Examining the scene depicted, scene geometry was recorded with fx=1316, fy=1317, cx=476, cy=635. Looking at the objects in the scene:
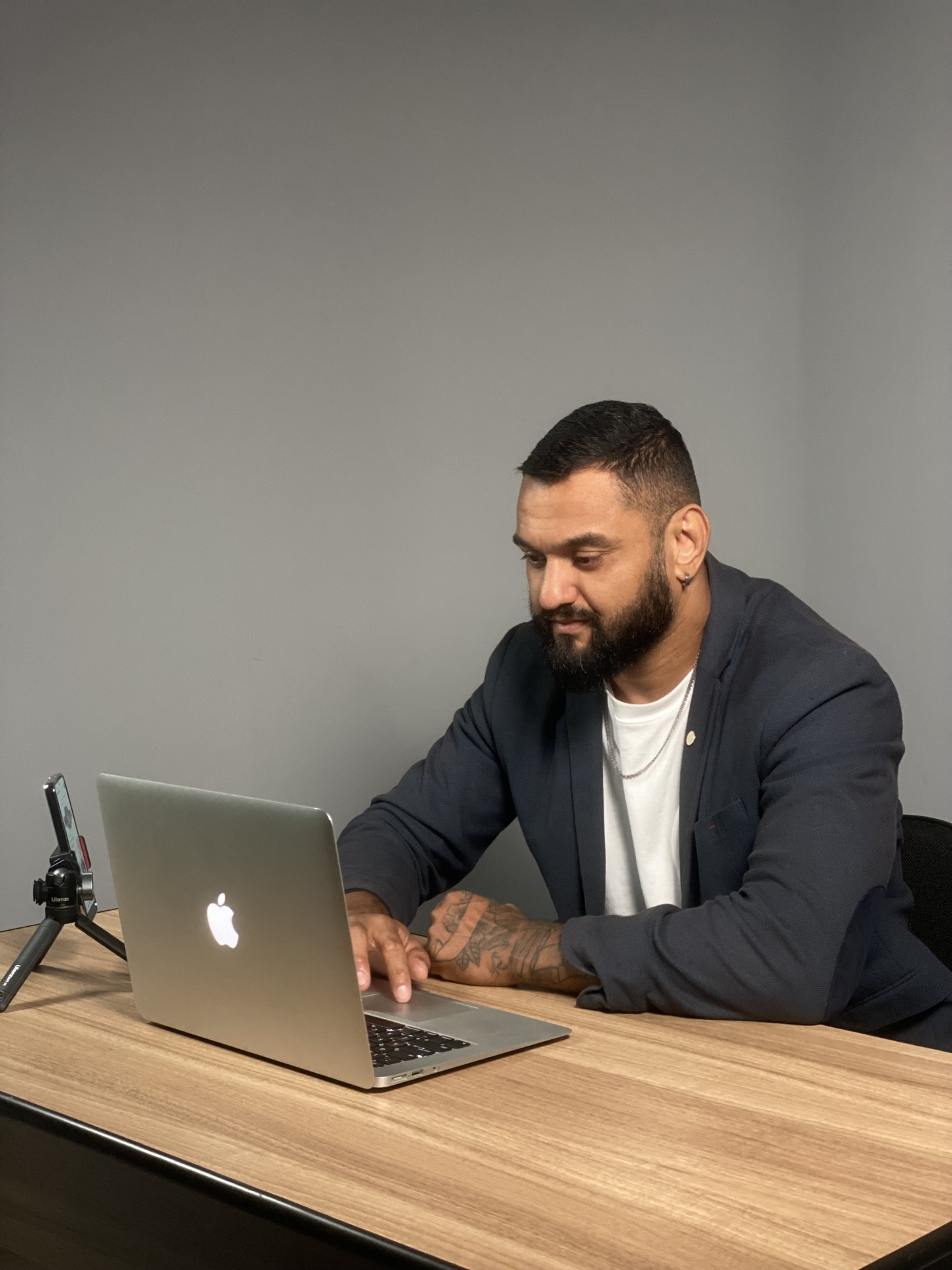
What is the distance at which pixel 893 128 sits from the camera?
8.61 feet

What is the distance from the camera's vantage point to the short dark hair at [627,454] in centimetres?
170

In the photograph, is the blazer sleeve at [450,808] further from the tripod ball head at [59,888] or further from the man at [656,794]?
the tripod ball head at [59,888]

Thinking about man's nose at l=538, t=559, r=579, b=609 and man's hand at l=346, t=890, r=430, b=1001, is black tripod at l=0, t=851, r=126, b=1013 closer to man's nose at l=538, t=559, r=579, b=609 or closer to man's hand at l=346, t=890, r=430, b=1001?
man's hand at l=346, t=890, r=430, b=1001

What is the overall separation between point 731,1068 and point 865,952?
425 mm

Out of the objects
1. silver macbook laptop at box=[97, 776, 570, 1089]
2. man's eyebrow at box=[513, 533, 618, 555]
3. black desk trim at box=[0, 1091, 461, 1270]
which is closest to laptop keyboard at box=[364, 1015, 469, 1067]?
silver macbook laptop at box=[97, 776, 570, 1089]

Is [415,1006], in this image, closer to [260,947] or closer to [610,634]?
[260,947]

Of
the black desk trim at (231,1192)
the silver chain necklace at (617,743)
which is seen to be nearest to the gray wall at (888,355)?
the silver chain necklace at (617,743)

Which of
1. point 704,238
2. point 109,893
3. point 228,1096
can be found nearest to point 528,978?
point 228,1096

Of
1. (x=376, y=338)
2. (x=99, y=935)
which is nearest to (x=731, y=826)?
(x=99, y=935)

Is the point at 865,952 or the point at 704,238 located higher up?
the point at 704,238

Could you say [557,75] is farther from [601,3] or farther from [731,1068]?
[731,1068]

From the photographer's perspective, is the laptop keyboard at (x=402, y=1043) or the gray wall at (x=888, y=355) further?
the gray wall at (x=888, y=355)

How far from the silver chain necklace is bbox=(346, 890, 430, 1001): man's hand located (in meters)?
0.40

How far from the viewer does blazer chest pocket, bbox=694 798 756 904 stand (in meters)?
1.63
